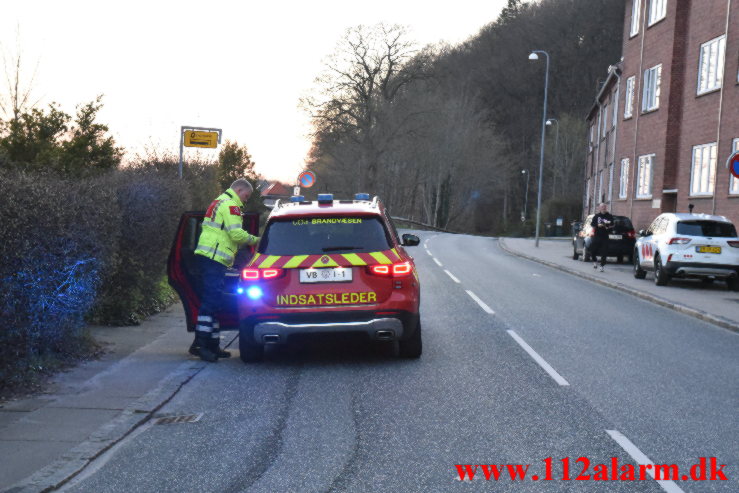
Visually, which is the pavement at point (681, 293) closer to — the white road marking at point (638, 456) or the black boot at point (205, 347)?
the white road marking at point (638, 456)

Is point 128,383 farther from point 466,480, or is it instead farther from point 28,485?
point 466,480

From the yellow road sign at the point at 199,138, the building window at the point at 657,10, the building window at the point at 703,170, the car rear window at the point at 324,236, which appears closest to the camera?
the car rear window at the point at 324,236

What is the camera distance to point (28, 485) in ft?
14.5

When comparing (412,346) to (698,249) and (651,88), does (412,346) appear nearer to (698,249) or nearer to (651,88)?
(698,249)

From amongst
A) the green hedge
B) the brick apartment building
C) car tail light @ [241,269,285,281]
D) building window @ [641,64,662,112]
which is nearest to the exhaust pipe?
car tail light @ [241,269,285,281]

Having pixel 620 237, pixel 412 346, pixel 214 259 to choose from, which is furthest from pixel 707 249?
pixel 214 259

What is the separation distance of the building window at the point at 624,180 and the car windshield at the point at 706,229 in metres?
13.8

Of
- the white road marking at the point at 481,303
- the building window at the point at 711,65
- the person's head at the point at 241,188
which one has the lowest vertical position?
the white road marking at the point at 481,303

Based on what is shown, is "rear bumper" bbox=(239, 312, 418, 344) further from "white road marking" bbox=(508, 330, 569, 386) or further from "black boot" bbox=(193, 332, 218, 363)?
"white road marking" bbox=(508, 330, 569, 386)

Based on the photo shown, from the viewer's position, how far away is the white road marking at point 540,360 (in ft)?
24.9

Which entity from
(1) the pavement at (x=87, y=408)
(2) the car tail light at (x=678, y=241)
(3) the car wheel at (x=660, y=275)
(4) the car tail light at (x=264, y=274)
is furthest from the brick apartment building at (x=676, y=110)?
(1) the pavement at (x=87, y=408)

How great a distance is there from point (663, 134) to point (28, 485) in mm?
26179

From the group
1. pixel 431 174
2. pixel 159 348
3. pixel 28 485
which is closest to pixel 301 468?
pixel 28 485

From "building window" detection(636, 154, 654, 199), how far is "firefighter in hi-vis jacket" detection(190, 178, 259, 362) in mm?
23169
